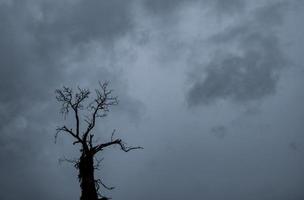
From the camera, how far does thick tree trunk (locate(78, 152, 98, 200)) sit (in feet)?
65.4

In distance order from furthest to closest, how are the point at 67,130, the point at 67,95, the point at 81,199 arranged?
the point at 67,95
the point at 67,130
the point at 81,199

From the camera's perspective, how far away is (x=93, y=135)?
21.9 metres

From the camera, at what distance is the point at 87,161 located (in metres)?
21.0

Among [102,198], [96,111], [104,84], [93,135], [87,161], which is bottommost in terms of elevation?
[102,198]

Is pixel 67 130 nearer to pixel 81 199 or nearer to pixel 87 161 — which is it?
pixel 87 161

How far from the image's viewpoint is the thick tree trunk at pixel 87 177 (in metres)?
19.9

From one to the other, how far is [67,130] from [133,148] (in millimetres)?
4219

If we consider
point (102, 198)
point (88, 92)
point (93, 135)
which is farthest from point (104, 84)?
point (102, 198)

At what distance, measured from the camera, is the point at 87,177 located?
67.4 ft

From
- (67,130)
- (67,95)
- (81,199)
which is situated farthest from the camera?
(67,95)

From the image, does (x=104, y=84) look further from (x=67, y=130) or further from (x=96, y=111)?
(x=67, y=130)

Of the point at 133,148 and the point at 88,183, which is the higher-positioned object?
the point at 133,148

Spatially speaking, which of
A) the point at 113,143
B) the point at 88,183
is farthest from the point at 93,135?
the point at 88,183

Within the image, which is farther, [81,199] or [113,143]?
[113,143]
